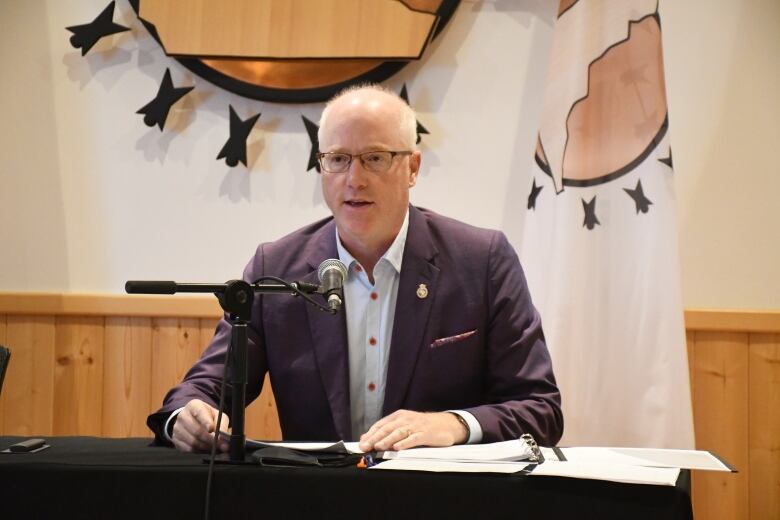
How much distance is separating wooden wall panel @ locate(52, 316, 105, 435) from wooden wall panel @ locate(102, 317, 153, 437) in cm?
4

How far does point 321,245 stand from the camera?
2.24 meters

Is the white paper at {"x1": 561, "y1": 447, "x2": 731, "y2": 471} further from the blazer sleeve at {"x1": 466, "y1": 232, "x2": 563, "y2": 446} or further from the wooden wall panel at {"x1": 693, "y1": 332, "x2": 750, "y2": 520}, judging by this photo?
the wooden wall panel at {"x1": 693, "y1": 332, "x2": 750, "y2": 520}

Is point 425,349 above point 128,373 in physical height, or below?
above

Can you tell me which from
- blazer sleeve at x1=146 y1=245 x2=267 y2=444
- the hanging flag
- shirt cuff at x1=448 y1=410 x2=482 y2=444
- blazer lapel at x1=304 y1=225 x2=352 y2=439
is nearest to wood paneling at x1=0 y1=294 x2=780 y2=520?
the hanging flag

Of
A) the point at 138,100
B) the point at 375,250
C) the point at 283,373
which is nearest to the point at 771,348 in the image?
the point at 375,250

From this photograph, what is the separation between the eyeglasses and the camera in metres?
2.10

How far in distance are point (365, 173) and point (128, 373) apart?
1.61 m

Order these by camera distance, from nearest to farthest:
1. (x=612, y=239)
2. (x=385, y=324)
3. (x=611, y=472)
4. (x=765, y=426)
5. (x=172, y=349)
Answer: (x=611, y=472)
(x=385, y=324)
(x=612, y=239)
(x=765, y=426)
(x=172, y=349)

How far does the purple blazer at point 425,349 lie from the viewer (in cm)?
204

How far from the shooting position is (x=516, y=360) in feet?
6.73

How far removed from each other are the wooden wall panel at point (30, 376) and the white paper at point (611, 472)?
2.46 metres

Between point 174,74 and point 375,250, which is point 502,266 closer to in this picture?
point 375,250

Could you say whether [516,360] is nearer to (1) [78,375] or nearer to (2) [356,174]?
(2) [356,174]

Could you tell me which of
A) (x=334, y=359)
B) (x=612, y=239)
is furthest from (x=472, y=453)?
(x=612, y=239)
